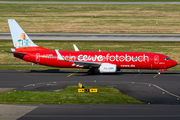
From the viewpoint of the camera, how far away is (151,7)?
4973 inches

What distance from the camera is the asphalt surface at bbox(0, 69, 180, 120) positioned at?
2325 cm

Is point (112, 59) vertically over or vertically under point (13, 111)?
over

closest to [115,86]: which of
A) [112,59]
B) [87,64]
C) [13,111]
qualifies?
[87,64]

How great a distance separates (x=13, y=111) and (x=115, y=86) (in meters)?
17.1

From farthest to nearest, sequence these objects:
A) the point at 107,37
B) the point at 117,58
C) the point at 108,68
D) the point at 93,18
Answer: the point at 93,18 < the point at 107,37 < the point at 117,58 < the point at 108,68

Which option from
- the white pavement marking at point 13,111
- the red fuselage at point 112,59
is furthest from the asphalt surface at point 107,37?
the white pavement marking at point 13,111

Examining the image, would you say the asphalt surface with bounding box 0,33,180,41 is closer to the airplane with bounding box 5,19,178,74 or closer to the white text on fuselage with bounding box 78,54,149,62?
the airplane with bounding box 5,19,178,74

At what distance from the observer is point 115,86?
37.9m

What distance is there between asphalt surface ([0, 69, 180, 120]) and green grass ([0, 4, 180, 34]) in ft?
133

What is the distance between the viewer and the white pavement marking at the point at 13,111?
22.8 meters

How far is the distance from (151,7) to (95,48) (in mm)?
67553

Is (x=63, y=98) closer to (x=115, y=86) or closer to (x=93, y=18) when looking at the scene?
(x=115, y=86)

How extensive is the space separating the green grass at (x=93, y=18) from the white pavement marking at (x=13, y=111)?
209 feet

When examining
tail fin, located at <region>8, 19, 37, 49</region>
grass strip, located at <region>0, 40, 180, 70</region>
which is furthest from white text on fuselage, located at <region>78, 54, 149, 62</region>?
grass strip, located at <region>0, 40, 180, 70</region>
